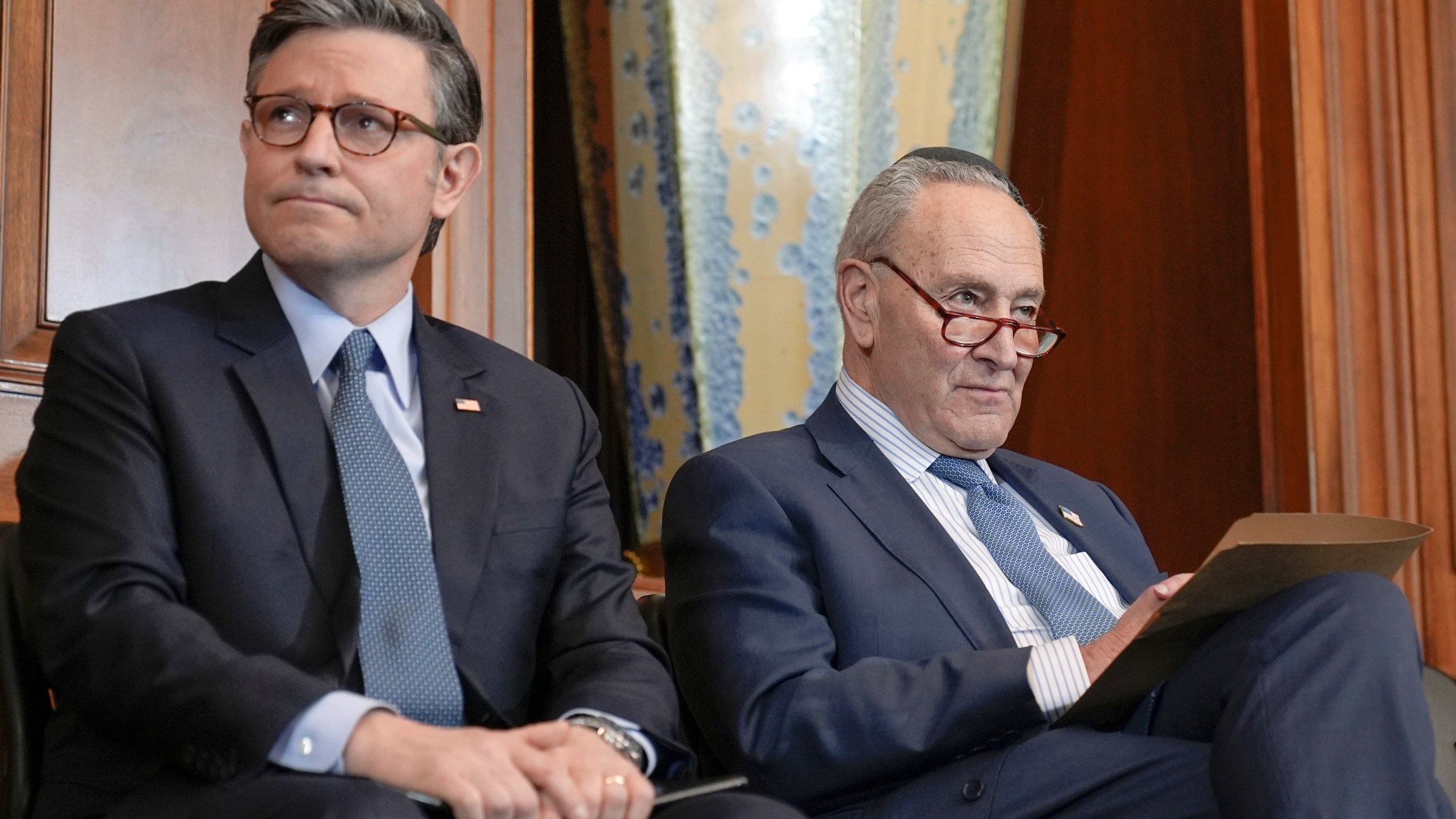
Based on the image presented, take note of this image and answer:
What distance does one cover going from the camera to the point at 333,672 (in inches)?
52.1

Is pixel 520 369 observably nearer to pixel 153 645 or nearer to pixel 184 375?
pixel 184 375

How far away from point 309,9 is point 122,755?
2.40 ft

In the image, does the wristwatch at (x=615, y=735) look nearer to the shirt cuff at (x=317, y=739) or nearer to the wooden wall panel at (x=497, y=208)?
the shirt cuff at (x=317, y=739)

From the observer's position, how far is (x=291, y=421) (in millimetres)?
1389

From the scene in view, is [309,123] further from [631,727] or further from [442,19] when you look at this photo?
[631,727]

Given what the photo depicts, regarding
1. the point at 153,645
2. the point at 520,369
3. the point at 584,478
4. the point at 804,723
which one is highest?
the point at 520,369

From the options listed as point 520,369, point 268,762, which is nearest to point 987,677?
point 520,369

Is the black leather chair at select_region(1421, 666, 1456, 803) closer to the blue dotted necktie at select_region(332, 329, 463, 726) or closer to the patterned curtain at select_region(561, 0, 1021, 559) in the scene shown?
the patterned curtain at select_region(561, 0, 1021, 559)

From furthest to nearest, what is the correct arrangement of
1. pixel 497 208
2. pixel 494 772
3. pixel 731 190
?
pixel 731 190, pixel 497 208, pixel 494 772

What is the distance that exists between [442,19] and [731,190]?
805 millimetres

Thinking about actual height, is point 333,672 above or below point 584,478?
below

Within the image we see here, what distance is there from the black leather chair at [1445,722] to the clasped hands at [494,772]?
1.16 m

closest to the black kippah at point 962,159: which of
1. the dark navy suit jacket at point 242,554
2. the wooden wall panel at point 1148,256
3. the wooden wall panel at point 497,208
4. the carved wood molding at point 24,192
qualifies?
the wooden wall panel at point 497,208

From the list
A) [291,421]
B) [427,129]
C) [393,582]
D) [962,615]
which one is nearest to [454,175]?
[427,129]
